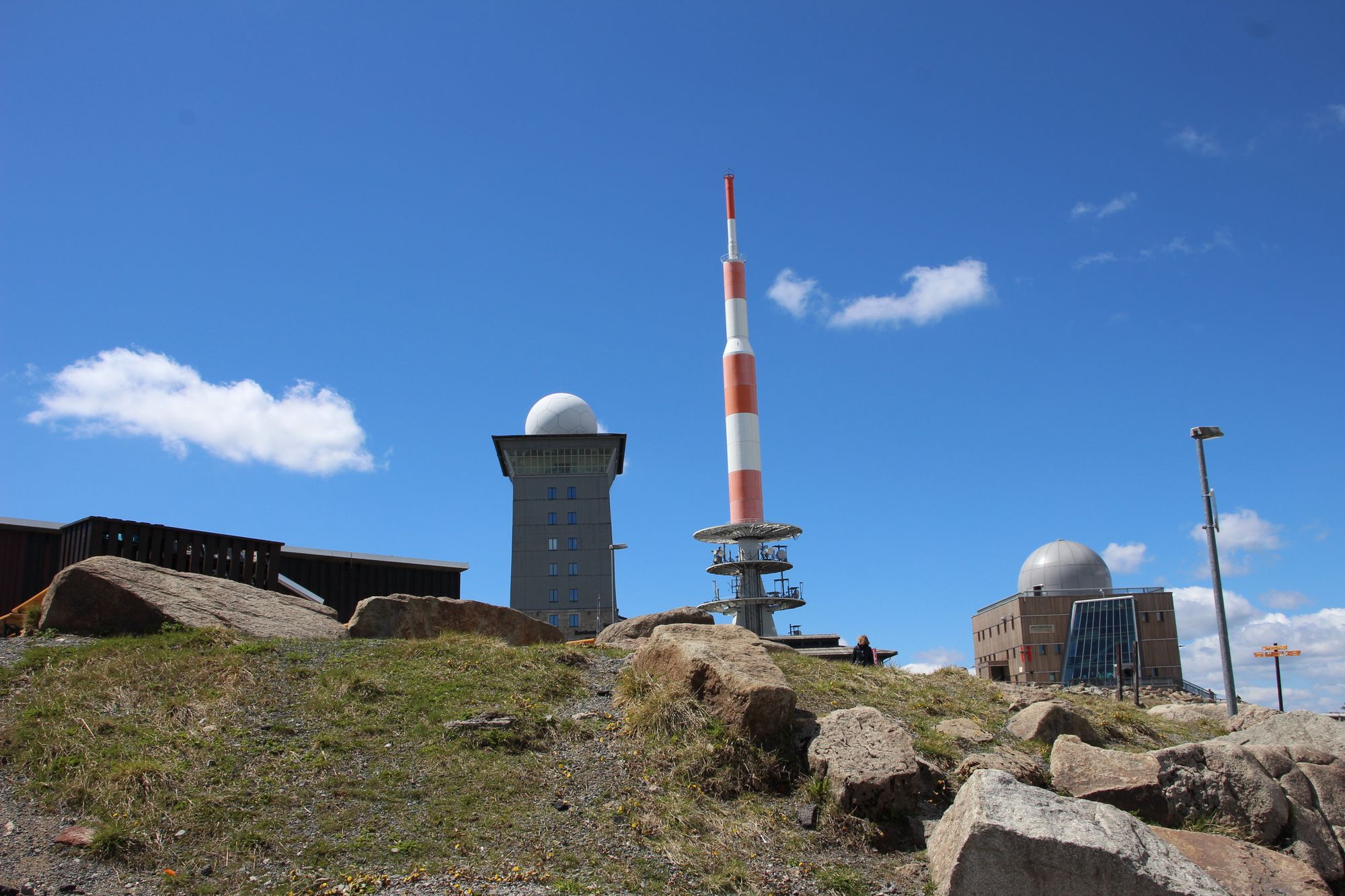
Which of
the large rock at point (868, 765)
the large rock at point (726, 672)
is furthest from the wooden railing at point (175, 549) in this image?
the large rock at point (868, 765)

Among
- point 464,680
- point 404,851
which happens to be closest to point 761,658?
point 464,680

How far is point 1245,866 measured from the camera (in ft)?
33.9

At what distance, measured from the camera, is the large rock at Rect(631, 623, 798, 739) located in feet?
41.9

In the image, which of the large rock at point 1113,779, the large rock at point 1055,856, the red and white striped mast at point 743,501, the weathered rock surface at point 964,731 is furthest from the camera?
the red and white striped mast at point 743,501

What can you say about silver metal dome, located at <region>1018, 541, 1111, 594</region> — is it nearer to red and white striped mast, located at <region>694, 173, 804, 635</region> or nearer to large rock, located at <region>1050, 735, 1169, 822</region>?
red and white striped mast, located at <region>694, 173, 804, 635</region>

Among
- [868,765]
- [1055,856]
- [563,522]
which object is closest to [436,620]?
[868,765]

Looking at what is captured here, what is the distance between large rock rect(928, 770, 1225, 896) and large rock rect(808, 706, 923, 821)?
1.70 meters

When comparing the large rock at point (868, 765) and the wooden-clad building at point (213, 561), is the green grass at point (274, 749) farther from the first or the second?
the wooden-clad building at point (213, 561)

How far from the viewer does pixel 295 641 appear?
16.4 meters

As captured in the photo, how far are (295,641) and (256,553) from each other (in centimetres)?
707

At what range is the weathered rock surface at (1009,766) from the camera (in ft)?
41.1

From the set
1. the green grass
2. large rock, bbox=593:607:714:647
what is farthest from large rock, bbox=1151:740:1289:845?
large rock, bbox=593:607:714:647

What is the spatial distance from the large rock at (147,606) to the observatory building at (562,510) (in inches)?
2594

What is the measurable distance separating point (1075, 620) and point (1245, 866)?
70961 mm
